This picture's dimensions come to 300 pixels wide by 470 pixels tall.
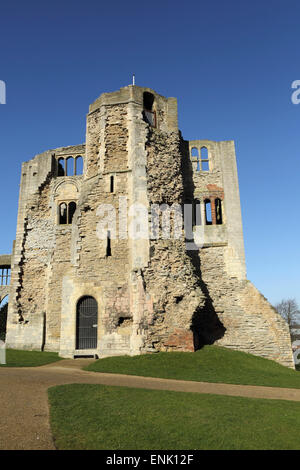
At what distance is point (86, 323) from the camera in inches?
591

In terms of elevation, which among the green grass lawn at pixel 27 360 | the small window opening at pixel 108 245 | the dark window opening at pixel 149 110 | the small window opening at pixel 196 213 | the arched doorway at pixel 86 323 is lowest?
the green grass lawn at pixel 27 360

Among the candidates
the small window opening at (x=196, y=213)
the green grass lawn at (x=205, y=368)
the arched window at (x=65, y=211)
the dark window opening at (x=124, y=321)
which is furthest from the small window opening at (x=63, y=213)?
the green grass lawn at (x=205, y=368)

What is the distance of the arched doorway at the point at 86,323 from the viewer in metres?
14.8

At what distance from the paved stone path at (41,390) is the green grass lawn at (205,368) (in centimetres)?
62

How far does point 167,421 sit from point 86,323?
952 centimetres

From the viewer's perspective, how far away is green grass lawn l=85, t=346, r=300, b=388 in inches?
429

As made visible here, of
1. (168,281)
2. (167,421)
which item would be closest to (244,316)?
(168,281)

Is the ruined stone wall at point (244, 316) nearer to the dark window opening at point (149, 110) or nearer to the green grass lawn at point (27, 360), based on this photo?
the green grass lawn at point (27, 360)

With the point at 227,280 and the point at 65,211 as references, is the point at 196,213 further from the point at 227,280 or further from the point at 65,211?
the point at 65,211

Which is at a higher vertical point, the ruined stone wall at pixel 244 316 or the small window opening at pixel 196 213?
the small window opening at pixel 196 213

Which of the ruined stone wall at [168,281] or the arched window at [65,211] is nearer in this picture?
the ruined stone wall at [168,281]

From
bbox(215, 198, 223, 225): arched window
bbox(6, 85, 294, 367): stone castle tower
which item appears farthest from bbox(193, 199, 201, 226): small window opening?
bbox(215, 198, 223, 225): arched window

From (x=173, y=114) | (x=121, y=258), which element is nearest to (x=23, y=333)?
(x=121, y=258)

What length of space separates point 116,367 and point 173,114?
1305cm
